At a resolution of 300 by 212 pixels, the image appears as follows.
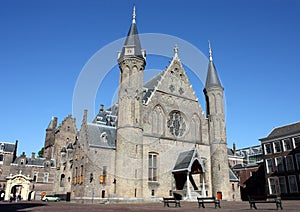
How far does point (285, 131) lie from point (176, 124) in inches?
907

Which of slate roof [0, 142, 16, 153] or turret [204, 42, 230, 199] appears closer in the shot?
turret [204, 42, 230, 199]

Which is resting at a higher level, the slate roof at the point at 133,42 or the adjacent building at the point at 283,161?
the slate roof at the point at 133,42

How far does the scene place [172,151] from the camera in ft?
109

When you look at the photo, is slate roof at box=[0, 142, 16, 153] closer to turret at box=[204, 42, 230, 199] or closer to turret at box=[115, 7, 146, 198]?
turret at box=[115, 7, 146, 198]

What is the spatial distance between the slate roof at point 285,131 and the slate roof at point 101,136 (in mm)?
29770

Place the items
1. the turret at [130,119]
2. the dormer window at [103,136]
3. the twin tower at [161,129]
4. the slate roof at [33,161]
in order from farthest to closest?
the slate roof at [33,161], the dormer window at [103,136], the twin tower at [161,129], the turret at [130,119]

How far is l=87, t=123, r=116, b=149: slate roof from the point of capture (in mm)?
30941

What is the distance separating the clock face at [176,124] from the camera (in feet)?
114

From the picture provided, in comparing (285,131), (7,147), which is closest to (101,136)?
(285,131)

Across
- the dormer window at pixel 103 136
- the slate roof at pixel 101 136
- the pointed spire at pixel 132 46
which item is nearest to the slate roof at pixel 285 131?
the pointed spire at pixel 132 46

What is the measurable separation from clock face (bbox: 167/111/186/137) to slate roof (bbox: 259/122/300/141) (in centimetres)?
2053

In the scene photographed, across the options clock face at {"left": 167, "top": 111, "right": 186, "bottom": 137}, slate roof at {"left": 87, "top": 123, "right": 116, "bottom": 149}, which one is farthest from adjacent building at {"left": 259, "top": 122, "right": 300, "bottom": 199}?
slate roof at {"left": 87, "top": 123, "right": 116, "bottom": 149}

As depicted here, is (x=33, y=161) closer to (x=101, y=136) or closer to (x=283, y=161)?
(x=101, y=136)

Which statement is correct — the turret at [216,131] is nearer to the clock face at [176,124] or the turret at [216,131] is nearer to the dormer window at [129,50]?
the clock face at [176,124]
